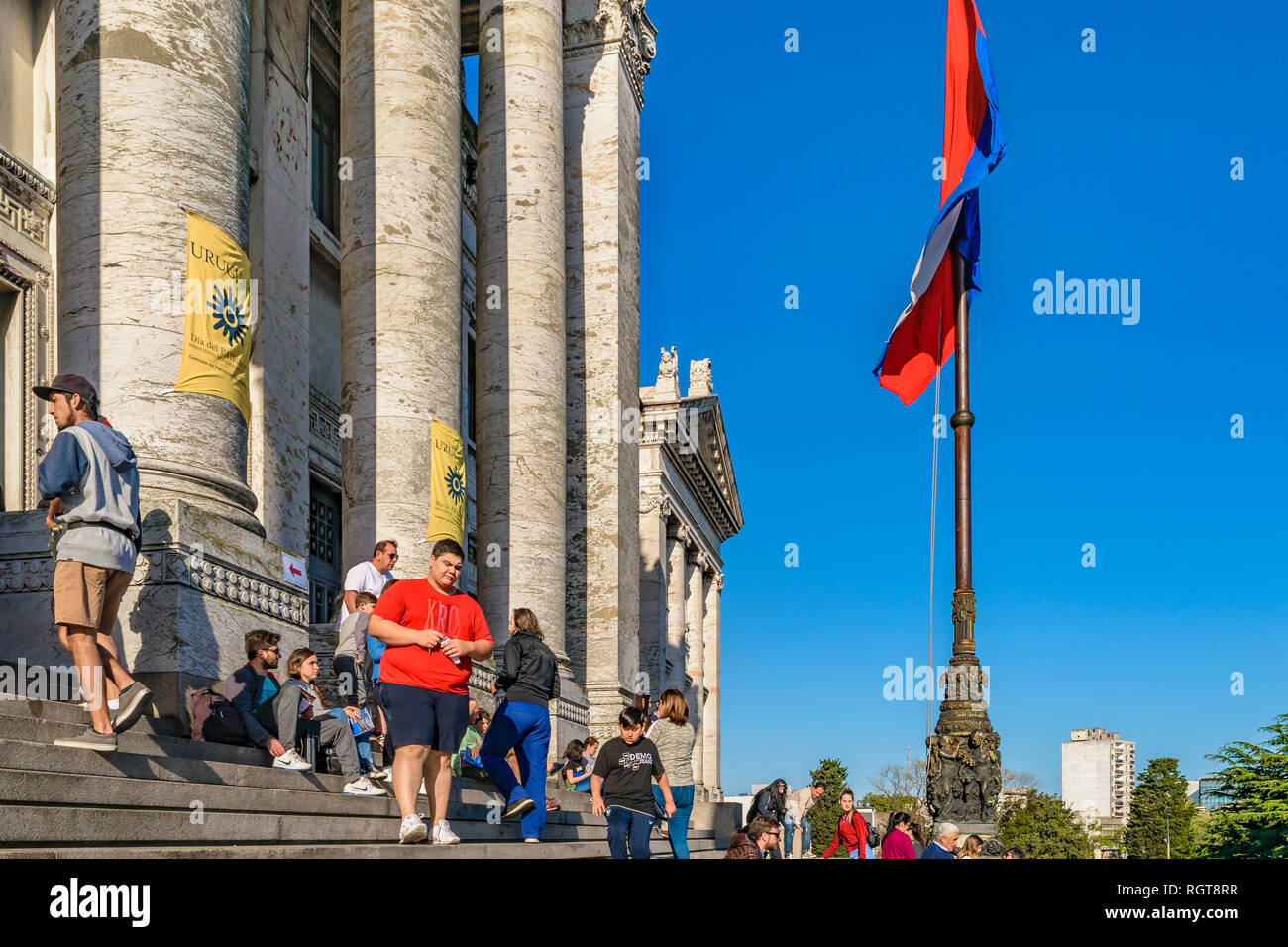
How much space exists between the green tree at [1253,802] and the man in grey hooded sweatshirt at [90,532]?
126 feet

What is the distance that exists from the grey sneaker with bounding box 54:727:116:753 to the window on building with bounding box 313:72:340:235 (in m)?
21.0

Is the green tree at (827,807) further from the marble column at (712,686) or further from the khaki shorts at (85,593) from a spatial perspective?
the khaki shorts at (85,593)

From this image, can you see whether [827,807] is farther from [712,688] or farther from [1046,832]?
[712,688]

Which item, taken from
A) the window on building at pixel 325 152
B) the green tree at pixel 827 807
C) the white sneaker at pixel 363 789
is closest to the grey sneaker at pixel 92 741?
the white sneaker at pixel 363 789

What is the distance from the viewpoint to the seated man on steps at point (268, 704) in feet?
34.5

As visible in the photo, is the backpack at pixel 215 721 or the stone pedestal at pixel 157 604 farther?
the stone pedestal at pixel 157 604

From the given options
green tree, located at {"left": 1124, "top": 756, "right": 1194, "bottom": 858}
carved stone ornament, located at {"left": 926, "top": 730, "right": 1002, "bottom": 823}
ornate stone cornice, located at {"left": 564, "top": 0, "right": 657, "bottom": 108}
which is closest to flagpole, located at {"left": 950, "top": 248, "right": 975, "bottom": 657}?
carved stone ornament, located at {"left": 926, "top": 730, "right": 1002, "bottom": 823}

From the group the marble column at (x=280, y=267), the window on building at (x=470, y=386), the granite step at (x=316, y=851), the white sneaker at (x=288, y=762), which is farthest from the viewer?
the window on building at (x=470, y=386)

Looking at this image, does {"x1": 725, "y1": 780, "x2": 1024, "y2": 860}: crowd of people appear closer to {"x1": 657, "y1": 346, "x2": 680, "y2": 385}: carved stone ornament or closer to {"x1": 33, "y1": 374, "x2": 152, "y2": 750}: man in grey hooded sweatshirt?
{"x1": 33, "y1": 374, "x2": 152, "y2": 750}: man in grey hooded sweatshirt

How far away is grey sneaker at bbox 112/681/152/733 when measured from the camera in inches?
317

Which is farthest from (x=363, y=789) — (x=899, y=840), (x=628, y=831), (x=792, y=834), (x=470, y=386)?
(x=470, y=386)

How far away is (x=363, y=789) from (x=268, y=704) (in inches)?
38.6

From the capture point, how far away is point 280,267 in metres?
Result: 21.6
